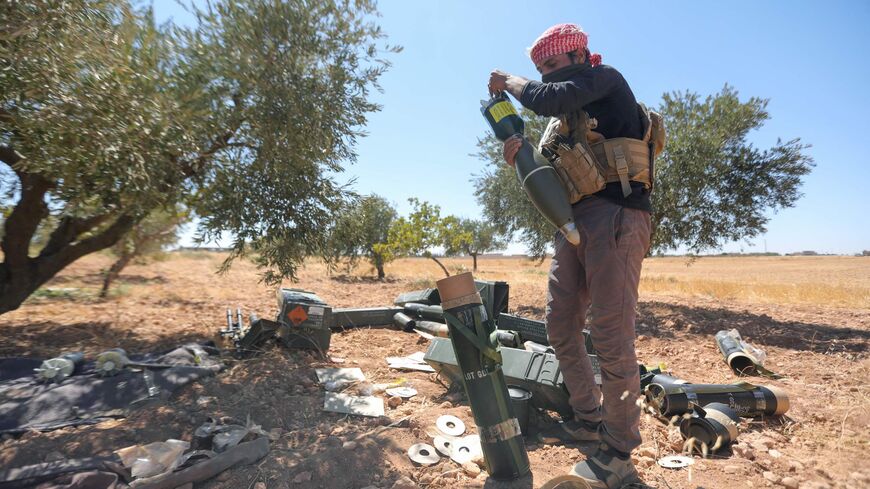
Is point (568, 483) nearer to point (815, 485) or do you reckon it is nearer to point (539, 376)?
point (539, 376)

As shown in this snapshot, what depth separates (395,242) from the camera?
519 inches

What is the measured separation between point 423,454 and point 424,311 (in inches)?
179

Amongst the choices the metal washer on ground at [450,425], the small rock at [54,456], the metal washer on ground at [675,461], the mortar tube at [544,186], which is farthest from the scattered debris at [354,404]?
the mortar tube at [544,186]

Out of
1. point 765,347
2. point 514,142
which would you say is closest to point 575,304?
point 514,142

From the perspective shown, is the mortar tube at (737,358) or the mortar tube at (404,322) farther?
the mortar tube at (404,322)

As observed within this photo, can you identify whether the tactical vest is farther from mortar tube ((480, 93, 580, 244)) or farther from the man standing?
mortar tube ((480, 93, 580, 244))

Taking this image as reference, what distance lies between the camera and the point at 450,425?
338 centimetres

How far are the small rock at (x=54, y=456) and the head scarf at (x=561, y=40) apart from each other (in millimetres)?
3827

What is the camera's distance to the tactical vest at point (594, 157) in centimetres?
255

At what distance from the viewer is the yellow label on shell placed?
2730 mm

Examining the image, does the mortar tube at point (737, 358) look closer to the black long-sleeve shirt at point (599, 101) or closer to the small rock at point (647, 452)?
the small rock at point (647, 452)

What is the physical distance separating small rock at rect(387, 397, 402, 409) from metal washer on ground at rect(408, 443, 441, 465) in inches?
36.8

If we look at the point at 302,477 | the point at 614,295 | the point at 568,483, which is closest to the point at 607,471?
the point at 568,483

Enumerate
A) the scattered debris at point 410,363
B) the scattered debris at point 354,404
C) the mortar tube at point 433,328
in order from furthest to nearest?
the mortar tube at point 433,328 → the scattered debris at point 410,363 → the scattered debris at point 354,404
